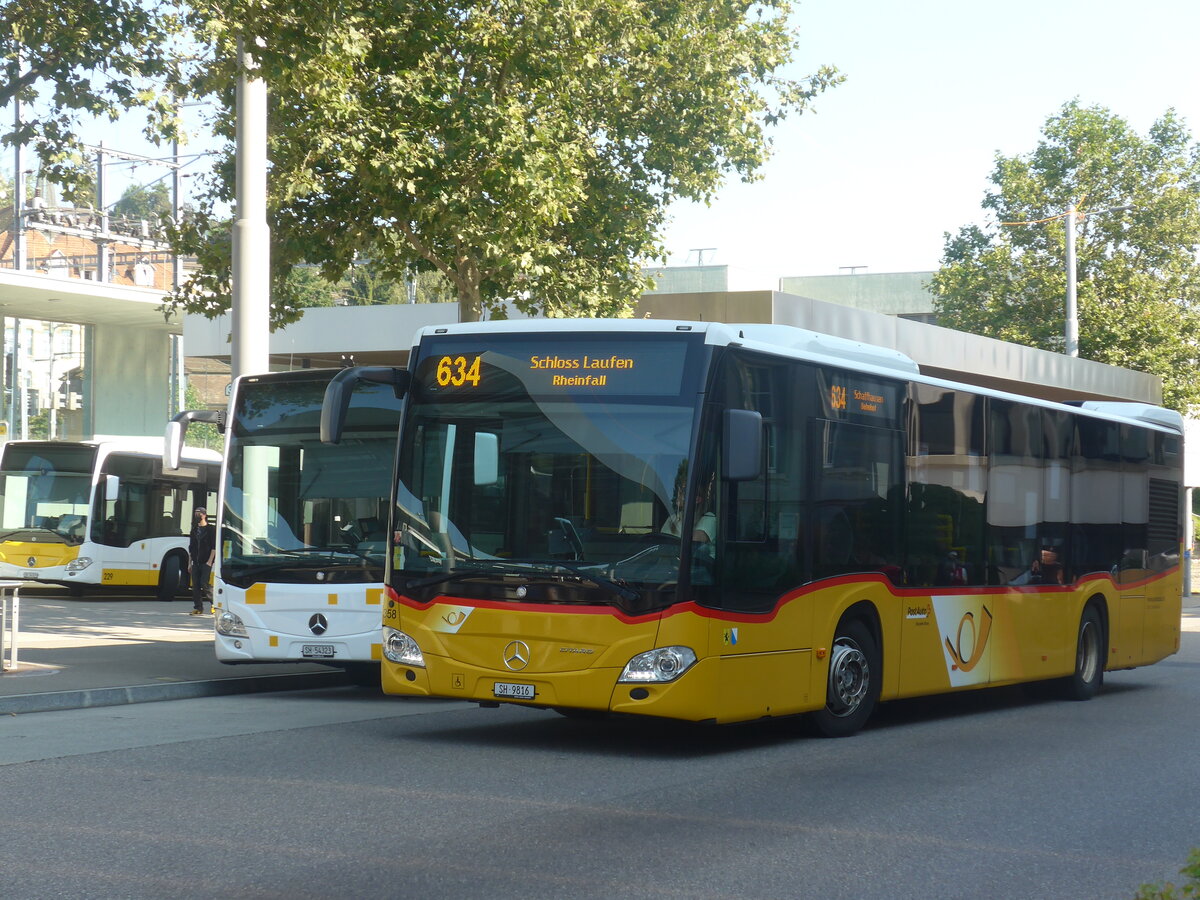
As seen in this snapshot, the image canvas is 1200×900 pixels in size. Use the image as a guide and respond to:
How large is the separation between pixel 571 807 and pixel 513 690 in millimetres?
2069

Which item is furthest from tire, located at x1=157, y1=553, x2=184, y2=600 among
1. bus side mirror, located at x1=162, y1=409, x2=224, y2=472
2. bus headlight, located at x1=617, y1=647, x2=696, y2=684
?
bus headlight, located at x1=617, y1=647, x2=696, y2=684

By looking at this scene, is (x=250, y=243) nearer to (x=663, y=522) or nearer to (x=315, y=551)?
(x=315, y=551)

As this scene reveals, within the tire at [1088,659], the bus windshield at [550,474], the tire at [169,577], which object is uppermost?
the bus windshield at [550,474]

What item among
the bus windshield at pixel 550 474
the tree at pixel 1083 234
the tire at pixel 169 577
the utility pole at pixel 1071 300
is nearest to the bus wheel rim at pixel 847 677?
the bus windshield at pixel 550 474

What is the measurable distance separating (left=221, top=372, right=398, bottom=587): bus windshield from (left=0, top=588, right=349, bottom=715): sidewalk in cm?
116

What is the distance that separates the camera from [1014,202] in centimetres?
5997

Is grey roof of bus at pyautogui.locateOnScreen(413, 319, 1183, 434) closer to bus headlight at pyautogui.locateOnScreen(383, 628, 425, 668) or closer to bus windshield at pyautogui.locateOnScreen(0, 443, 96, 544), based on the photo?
bus headlight at pyautogui.locateOnScreen(383, 628, 425, 668)

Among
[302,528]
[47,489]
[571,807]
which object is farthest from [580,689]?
[47,489]

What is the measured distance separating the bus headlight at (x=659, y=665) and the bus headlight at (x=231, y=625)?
5373 millimetres

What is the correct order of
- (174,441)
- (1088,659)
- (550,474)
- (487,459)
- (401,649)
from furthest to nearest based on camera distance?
(1088,659) → (174,441) → (401,649) → (487,459) → (550,474)

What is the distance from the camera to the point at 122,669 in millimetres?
15078

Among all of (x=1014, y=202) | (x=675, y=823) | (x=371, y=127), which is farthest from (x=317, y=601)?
(x=1014, y=202)

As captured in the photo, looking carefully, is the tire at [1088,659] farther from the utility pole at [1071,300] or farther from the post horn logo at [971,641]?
the utility pole at [1071,300]

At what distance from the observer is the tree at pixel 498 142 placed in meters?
19.4
